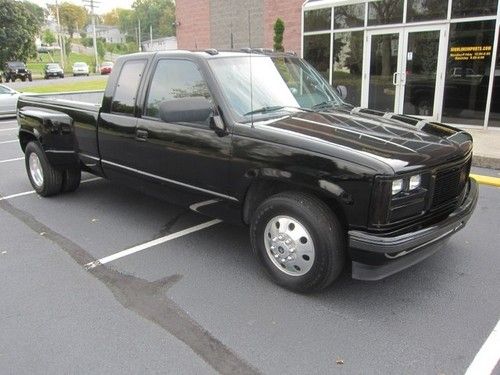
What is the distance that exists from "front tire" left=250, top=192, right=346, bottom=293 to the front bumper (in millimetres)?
169

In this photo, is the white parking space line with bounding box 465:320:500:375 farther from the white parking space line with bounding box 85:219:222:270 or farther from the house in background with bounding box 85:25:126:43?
the house in background with bounding box 85:25:126:43

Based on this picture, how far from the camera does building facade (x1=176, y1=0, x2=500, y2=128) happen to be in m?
10.7

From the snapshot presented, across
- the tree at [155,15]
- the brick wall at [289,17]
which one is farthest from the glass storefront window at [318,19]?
the tree at [155,15]

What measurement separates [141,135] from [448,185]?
2795mm

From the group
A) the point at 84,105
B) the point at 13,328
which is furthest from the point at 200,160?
the point at 84,105

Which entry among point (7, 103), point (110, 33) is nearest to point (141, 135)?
point (7, 103)

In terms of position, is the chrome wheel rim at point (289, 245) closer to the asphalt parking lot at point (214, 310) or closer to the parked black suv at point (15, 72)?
the asphalt parking lot at point (214, 310)

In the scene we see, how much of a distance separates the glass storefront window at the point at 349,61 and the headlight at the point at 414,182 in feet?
32.9

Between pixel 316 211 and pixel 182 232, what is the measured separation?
6.74 feet

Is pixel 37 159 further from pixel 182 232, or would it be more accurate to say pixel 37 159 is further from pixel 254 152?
pixel 254 152

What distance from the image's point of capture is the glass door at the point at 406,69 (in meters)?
11.4

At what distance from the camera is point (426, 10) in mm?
11297

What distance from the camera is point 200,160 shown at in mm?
4133

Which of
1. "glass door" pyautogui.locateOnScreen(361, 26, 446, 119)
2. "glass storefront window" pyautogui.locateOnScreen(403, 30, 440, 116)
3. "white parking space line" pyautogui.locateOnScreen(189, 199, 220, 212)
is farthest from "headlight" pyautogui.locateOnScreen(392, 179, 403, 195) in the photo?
"glass storefront window" pyautogui.locateOnScreen(403, 30, 440, 116)
